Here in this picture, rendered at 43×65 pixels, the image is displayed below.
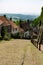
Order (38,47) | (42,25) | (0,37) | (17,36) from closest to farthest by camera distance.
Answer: (38,47) < (42,25) < (0,37) < (17,36)

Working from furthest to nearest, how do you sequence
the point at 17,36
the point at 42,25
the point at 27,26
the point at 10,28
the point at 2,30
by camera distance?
1. the point at 27,26
2. the point at 10,28
3. the point at 17,36
4. the point at 2,30
5. the point at 42,25

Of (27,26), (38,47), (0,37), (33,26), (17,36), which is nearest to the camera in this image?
(38,47)

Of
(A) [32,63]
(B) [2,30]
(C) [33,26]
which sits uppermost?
(A) [32,63]

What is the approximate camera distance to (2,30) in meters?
63.8

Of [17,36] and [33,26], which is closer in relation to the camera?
[17,36]

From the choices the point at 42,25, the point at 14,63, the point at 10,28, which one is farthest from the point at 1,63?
the point at 10,28

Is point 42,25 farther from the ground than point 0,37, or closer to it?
farther from the ground

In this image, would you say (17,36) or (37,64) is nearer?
(37,64)

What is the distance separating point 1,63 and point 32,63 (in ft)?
10.1

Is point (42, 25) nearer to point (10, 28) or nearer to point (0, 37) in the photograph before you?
point (0, 37)

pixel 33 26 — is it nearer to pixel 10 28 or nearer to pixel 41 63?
pixel 10 28

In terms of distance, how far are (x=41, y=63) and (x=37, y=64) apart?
0.77 m

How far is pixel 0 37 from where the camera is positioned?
5672 centimetres

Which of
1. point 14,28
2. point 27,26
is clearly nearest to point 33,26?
point 27,26
